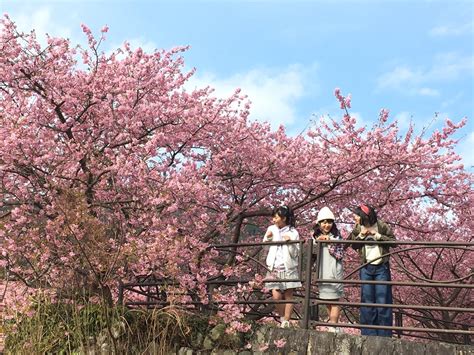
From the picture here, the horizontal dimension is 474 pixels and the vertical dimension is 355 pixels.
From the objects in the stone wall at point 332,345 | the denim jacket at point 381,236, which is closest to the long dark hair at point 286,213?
the denim jacket at point 381,236

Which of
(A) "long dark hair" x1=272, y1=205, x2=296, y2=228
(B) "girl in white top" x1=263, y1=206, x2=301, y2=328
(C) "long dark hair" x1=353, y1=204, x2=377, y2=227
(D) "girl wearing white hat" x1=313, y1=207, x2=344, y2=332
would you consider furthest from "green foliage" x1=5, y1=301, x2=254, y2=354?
(C) "long dark hair" x1=353, y1=204, x2=377, y2=227

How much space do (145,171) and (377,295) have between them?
12.4 feet

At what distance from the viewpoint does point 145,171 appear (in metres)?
9.09

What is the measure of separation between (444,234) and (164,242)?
7718 mm

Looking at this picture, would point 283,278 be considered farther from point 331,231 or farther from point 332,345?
point 332,345

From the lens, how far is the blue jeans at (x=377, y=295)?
823cm

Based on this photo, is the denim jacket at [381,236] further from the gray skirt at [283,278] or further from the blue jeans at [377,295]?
the gray skirt at [283,278]

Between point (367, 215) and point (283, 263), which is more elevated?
point (367, 215)

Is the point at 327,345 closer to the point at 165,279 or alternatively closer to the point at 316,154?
the point at 165,279

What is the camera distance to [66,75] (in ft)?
31.7

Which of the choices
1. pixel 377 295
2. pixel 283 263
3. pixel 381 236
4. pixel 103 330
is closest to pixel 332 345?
pixel 377 295

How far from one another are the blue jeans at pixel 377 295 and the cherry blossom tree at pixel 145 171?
2315 mm

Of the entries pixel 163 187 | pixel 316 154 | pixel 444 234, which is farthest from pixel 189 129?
pixel 444 234

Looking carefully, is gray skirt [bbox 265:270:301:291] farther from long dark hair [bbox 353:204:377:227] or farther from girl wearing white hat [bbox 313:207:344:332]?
long dark hair [bbox 353:204:377:227]
